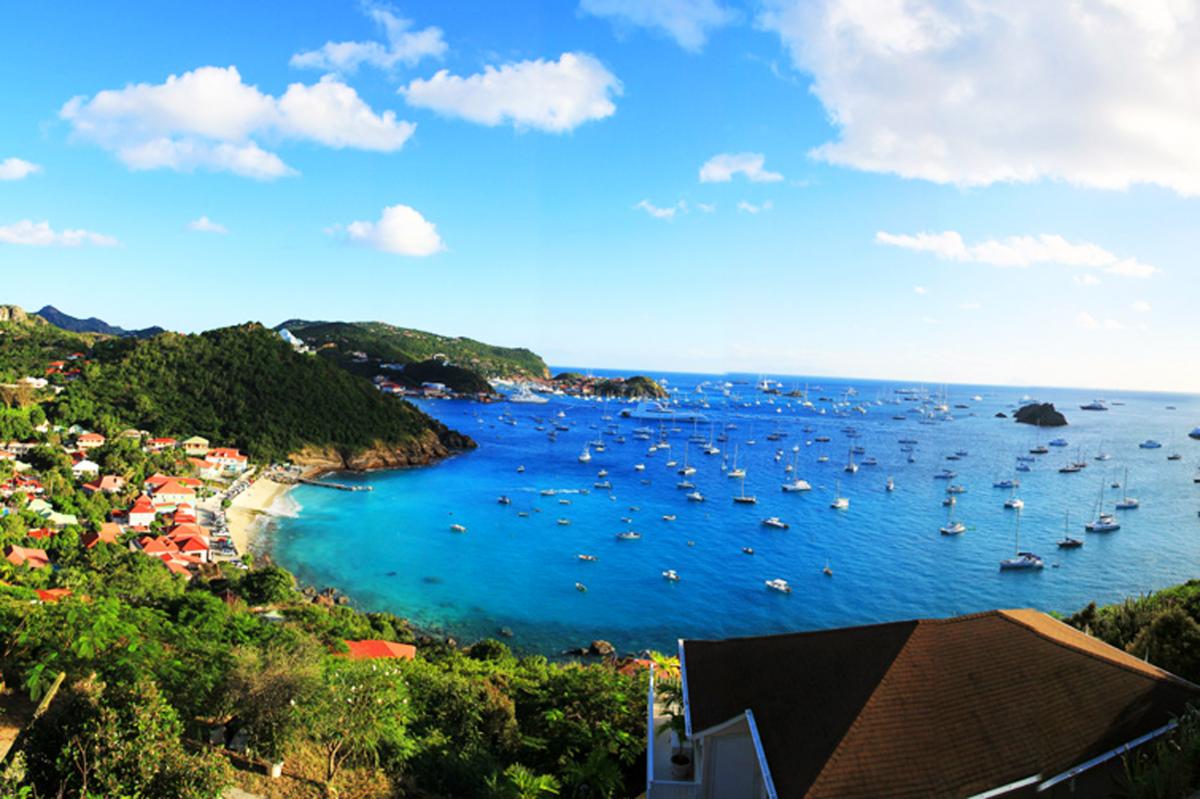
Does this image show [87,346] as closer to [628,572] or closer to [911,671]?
[628,572]

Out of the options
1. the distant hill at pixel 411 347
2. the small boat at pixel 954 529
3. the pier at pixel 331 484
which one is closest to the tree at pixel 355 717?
the small boat at pixel 954 529

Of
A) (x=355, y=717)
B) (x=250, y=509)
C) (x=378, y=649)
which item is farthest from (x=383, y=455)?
(x=355, y=717)

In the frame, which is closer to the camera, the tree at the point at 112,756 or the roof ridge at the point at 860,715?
the tree at the point at 112,756

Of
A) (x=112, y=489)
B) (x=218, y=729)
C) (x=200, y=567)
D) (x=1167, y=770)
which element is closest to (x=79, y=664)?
(x=218, y=729)

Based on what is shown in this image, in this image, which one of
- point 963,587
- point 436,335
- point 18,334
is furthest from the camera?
point 436,335

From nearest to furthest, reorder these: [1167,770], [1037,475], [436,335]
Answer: [1167,770], [1037,475], [436,335]

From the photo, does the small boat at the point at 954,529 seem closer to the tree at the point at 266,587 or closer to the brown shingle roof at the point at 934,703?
the brown shingle roof at the point at 934,703

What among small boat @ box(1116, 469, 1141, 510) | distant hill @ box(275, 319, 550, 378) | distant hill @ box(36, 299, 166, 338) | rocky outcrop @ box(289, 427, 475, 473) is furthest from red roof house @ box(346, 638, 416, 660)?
distant hill @ box(36, 299, 166, 338)
